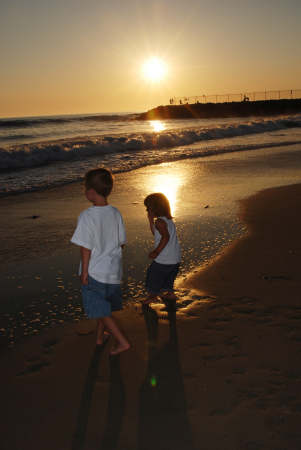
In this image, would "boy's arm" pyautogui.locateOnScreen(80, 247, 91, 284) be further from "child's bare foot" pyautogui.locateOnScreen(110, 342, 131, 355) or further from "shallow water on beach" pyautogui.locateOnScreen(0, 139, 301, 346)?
"shallow water on beach" pyautogui.locateOnScreen(0, 139, 301, 346)

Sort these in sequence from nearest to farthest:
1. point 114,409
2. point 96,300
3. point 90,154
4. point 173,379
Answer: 1. point 114,409
2. point 173,379
3. point 96,300
4. point 90,154

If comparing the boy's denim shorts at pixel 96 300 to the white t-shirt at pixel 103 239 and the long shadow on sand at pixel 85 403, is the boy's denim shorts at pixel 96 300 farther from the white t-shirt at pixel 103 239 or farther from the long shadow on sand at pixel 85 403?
the long shadow on sand at pixel 85 403

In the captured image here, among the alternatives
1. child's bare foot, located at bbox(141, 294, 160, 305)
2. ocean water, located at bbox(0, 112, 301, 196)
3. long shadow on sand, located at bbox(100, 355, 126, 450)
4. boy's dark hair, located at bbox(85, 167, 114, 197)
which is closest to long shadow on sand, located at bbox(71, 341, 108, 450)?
long shadow on sand, located at bbox(100, 355, 126, 450)

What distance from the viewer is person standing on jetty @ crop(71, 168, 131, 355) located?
7.94 feet

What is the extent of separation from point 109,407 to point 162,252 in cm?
151

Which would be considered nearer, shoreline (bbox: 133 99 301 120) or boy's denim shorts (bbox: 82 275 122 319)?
boy's denim shorts (bbox: 82 275 122 319)

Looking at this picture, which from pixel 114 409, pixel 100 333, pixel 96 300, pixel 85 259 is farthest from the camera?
pixel 100 333

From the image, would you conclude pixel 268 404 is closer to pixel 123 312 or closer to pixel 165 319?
pixel 165 319

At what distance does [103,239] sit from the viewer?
250 cm

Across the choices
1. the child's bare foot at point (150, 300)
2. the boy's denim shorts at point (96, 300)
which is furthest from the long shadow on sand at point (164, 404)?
the child's bare foot at point (150, 300)

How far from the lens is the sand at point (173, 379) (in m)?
1.79

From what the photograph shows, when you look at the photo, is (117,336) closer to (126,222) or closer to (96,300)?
(96,300)

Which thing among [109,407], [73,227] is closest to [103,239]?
[109,407]

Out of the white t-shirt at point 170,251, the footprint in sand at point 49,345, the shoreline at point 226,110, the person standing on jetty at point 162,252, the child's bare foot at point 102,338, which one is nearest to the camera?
the footprint in sand at point 49,345
